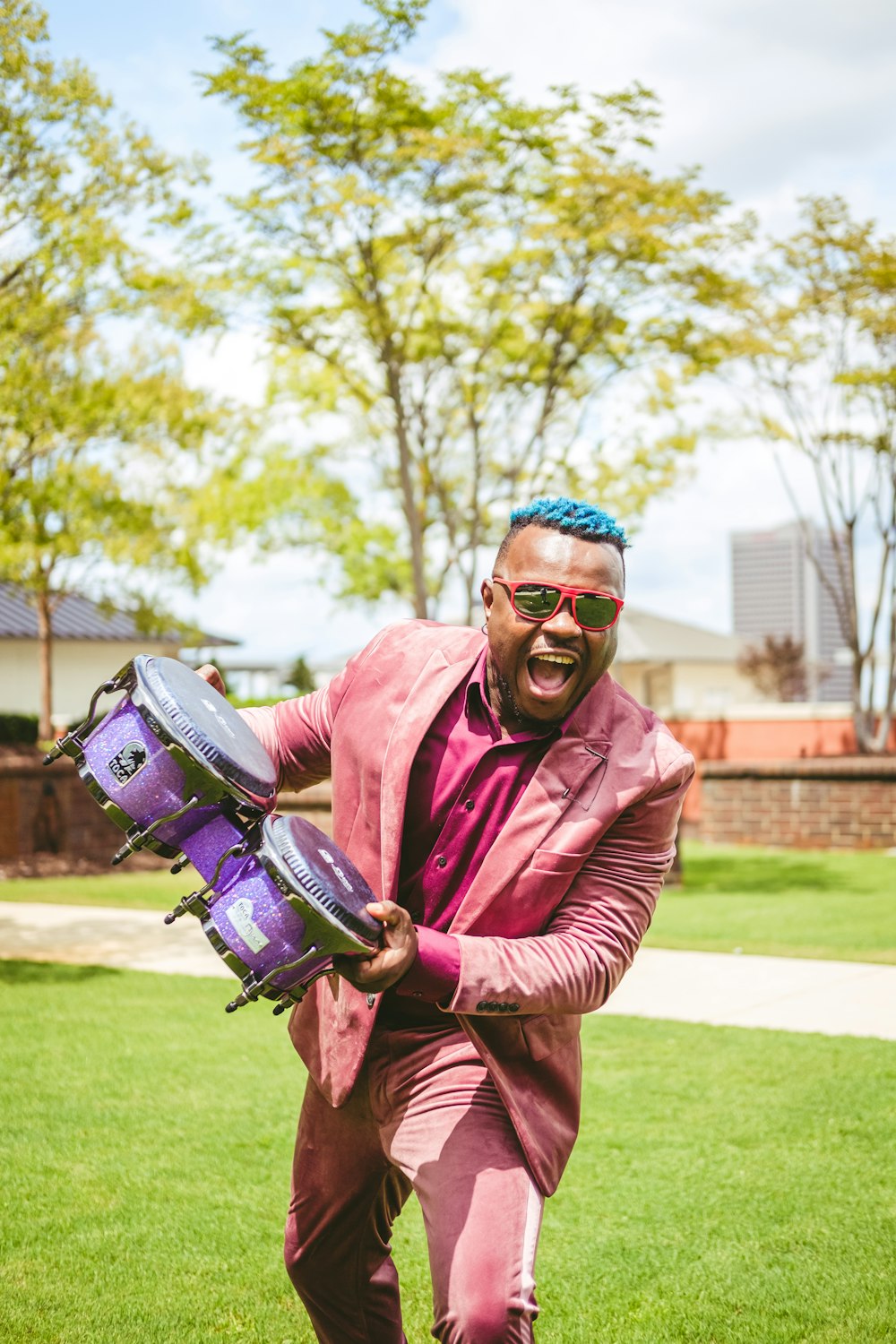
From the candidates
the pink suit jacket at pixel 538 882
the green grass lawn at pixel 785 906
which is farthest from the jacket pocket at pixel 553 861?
the green grass lawn at pixel 785 906

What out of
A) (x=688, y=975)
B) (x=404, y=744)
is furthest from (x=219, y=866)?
(x=688, y=975)

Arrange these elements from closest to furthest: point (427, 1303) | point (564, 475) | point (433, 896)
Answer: point (433, 896), point (427, 1303), point (564, 475)

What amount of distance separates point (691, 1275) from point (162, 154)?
35.8ft

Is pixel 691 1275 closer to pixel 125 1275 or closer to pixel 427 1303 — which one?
pixel 427 1303

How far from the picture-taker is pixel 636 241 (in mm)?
15398

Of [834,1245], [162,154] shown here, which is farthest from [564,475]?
[834,1245]

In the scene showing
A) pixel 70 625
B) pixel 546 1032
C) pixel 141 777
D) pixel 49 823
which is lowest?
pixel 49 823

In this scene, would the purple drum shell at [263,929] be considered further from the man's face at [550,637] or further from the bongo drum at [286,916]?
the man's face at [550,637]

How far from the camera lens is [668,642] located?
5888 cm

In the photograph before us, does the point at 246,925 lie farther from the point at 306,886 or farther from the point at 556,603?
the point at 556,603

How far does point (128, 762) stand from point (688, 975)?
7721mm

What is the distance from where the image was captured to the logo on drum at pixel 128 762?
258 cm

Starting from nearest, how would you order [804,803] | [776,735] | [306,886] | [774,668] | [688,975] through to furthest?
1. [306,886]
2. [688,975]
3. [804,803]
4. [776,735]
5. [774,668]

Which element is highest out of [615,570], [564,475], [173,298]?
[173,298]
